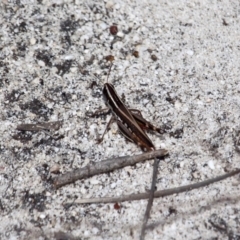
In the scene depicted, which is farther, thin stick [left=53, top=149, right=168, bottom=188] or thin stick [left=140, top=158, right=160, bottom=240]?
thin stick [left=53, top=149, right=168, bottom=188]

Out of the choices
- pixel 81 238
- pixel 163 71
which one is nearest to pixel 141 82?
pixel 163 71

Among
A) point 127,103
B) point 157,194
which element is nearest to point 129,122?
point 127,103

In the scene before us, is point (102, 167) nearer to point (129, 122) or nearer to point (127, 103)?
point (129, 122)

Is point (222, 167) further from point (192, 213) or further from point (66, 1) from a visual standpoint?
point (66, 1)

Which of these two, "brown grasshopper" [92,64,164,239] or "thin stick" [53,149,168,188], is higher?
"brown grasshopper" [92,64,164,239]

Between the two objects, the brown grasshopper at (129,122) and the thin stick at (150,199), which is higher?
the brown grasshopper at (129,122)
